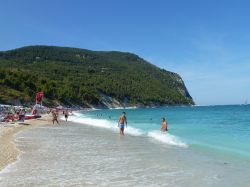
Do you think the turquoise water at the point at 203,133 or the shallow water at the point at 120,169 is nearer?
the shallow water at the point at 120,169

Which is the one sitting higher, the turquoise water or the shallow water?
the turquoise water

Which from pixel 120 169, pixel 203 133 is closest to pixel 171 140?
pixel 203 133

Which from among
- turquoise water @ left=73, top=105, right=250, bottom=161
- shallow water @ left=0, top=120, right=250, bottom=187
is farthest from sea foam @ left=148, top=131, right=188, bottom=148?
shallow water @ left=0, top=120, right=250, bottom=187

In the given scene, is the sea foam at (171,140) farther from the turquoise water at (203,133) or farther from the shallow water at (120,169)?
the shallow water at (120,169)

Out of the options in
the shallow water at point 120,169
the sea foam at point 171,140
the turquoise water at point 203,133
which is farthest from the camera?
the sea foam at point 171,140

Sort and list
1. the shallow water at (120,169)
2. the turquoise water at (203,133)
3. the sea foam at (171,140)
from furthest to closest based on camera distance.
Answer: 1. the sea foam at (171,140)
2. the turquoise water at (203,133)
3. the shallow water at (120,169)

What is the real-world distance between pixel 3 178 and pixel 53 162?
3091 mm

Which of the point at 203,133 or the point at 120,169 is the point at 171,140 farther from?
the point at 120,169

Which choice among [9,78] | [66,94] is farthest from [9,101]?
[66,94]

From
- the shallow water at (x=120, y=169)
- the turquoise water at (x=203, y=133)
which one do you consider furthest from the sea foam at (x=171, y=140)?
the shallow water at (x=120, y=169)

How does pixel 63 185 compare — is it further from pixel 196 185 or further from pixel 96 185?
pixel 196 185

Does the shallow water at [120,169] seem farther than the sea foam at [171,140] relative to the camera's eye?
No

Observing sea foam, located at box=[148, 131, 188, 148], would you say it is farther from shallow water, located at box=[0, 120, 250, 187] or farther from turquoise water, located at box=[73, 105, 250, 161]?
shallow water, located at box=[0, 120, 250, 187]

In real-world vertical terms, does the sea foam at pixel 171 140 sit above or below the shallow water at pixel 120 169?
above
